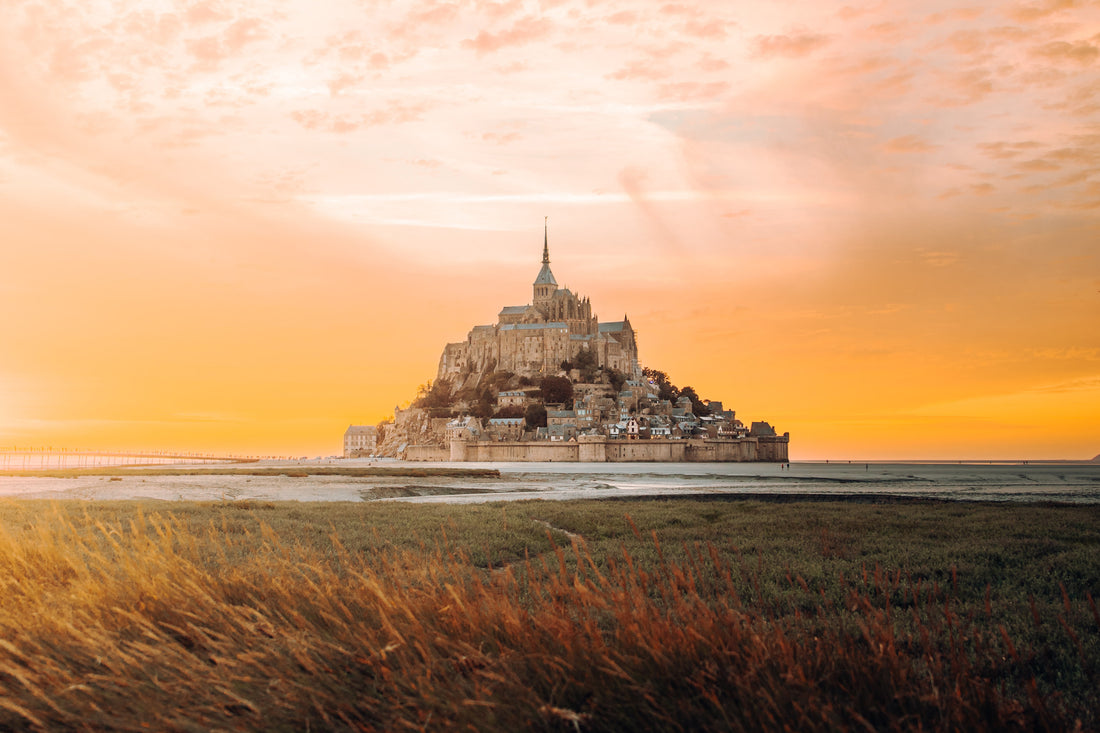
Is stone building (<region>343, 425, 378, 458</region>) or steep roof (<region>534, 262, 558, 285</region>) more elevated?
steep roof (<region>534, 262, 558, 285</region>)

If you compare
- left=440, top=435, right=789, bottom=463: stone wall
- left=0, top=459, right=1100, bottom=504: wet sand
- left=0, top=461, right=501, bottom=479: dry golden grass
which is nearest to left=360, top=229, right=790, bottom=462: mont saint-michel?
left=440, top=435, right=789, bottom=463: stone wall

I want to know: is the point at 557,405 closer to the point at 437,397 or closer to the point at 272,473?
the point at 437,397

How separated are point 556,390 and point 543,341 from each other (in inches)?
500

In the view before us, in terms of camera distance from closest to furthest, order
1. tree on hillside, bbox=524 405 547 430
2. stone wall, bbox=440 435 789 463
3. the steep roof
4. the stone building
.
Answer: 1. stone wall, bbox=440 435 789 463
2. tree on hillside, bbox=524 405 547 430
3. the steep roof
4. the stone building

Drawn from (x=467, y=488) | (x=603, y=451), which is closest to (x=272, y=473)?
(x=467, y=488)

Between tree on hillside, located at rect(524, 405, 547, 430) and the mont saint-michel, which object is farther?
tree on hillside, located at rect(524, 405, 547, 430)

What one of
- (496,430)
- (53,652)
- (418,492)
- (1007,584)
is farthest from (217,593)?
(496,430)

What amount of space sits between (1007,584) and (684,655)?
668cm

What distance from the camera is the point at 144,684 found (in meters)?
4.19

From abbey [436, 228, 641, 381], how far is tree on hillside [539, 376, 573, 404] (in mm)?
5591

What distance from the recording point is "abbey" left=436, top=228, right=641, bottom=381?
146 meters

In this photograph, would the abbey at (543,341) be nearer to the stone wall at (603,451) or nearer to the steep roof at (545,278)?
the steep roof at (545,278)

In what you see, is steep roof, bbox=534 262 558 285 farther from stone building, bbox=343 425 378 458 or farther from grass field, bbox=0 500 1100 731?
grass field, bbox=0 500 1100 731

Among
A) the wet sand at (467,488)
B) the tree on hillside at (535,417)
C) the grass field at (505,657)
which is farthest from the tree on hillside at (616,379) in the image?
the grass field at (505,657)
